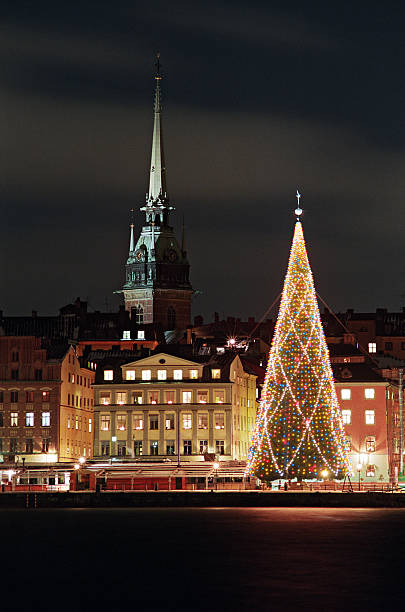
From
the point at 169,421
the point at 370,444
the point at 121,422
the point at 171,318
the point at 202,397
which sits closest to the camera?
the point at 370,444

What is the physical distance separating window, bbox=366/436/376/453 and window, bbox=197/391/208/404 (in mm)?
12725

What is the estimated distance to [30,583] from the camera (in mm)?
44719

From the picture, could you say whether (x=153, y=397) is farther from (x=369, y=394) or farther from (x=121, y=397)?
(x=369, y=394)

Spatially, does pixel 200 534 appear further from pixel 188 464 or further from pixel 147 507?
pixel 188 464

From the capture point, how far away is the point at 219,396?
116938mm

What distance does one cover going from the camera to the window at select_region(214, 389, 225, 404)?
11675 centimetres

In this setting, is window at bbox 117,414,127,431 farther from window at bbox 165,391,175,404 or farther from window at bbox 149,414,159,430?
window at bbox 165,391,175,404

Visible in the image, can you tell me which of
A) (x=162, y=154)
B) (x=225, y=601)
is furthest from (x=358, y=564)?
(x=162, y=154)

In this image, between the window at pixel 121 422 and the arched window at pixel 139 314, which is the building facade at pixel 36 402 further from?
the arched window at pixel 139 314

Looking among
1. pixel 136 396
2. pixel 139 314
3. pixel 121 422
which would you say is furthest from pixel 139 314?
pixel 121 422

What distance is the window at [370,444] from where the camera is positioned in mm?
113875

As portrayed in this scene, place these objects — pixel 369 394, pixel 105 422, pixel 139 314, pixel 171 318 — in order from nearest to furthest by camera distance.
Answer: pixel 369 394
pixel 105 422
pixel 171 318
pixel 139 314

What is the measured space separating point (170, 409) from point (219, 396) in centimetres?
392

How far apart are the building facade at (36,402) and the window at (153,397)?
6.78 metres
